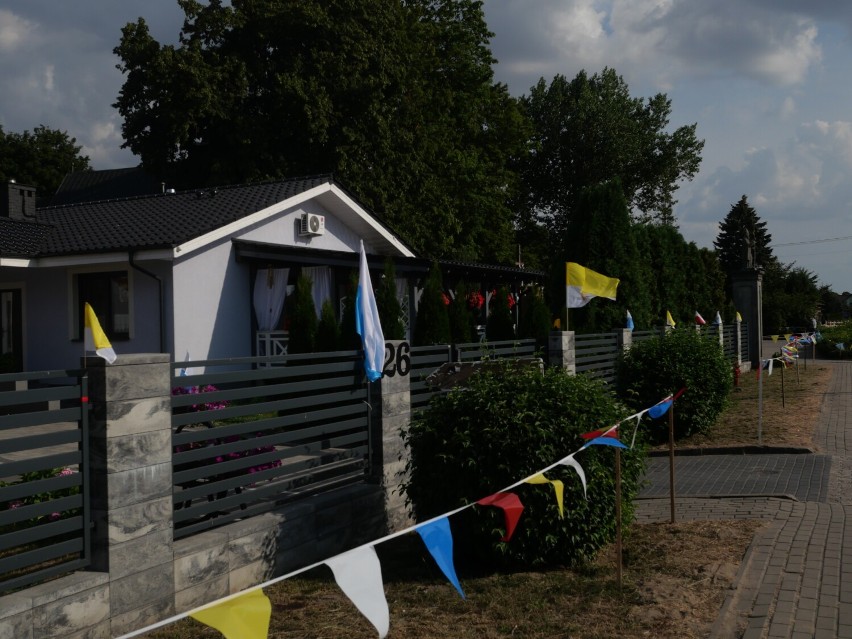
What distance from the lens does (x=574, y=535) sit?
5738mm

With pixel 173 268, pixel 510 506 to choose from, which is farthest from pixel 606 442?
pixel 173 268

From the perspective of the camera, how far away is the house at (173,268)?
54.4 ft

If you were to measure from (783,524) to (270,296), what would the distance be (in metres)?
12.9

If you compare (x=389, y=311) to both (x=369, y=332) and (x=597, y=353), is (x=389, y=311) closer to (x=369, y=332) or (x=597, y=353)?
(x=597, y=353)

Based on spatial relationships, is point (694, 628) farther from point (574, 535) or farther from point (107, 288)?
point (107, 288)

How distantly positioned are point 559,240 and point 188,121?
92.5 feet

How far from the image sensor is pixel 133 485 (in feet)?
15.9

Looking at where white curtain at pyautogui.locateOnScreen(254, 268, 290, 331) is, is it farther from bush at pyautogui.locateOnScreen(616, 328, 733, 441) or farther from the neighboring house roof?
bush at pyautogui.locateOnScreen(616, 328, 733, 441)

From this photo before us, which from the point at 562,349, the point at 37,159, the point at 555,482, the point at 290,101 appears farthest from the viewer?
the point at 37,159

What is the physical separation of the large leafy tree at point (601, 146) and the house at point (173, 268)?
3026cm

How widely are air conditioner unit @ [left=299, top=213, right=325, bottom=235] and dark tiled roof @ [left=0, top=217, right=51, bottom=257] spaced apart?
18.9 feet

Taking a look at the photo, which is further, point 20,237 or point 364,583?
point 20,237

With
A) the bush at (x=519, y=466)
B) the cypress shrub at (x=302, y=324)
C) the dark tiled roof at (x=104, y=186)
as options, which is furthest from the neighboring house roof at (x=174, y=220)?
the dark tiled roof at (x=104, y=186)

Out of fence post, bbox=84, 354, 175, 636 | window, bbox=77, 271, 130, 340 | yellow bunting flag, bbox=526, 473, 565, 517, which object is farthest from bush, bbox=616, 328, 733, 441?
window, bbox=77, 271, 130, 340
